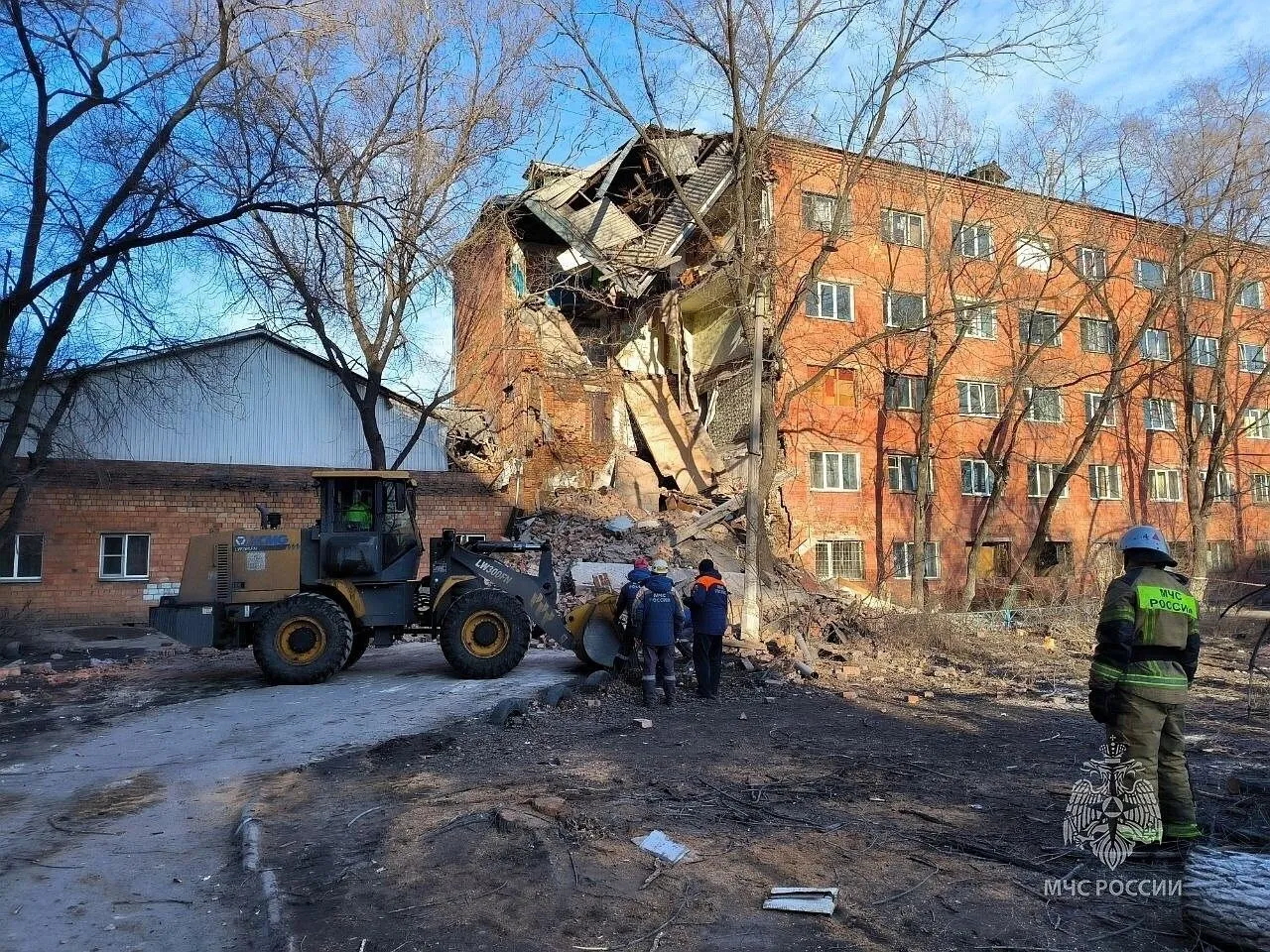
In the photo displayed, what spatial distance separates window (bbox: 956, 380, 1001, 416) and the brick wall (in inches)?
680

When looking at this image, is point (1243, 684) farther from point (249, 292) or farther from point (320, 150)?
point (320, 150)

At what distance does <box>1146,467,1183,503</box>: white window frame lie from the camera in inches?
1190

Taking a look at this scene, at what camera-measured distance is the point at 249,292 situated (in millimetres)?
13305

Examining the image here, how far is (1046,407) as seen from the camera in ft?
91.7

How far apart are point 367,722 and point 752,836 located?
5.23 metres

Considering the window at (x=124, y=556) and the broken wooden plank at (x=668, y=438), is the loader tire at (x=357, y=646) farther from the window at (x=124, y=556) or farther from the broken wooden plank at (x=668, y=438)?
the broken wooden plank at (x=668, y=438)

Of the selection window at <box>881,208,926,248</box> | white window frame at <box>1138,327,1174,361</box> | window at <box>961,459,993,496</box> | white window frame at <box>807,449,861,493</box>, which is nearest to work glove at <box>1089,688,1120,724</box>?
white window frame at <box>807,449,861,493</box>

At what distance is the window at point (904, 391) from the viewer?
25.8m

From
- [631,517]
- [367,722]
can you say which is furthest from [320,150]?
[367,722]

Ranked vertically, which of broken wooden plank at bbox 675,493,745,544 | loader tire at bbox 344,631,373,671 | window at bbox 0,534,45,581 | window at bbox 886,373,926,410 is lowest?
loader tire at bbox 344,631,373,671

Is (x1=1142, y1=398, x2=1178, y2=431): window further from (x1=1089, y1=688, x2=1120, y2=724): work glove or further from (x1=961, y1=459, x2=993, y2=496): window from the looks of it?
(x1=1089, y1=688, x2=1120, y2=724): work glove

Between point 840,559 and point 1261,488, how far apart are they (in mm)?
18952

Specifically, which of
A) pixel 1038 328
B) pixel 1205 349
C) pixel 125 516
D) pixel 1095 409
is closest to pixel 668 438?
pixel 1038 328

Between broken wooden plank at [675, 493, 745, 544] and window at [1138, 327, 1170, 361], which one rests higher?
window at [1138, 327, 1170, 361]
